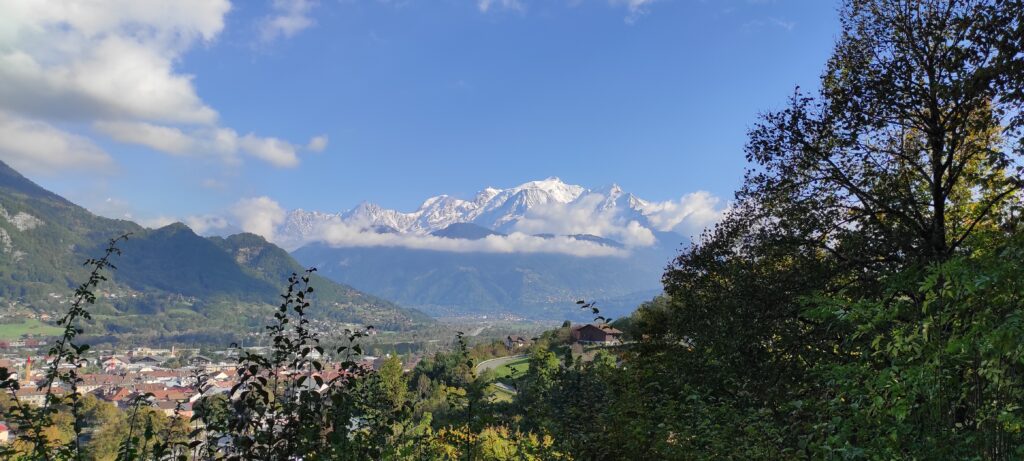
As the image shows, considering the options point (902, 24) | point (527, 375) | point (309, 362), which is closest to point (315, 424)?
point (309, 362)

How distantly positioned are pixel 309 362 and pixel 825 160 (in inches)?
532

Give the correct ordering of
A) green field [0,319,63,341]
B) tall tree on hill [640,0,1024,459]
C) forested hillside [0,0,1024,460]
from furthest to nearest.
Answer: green field [0,319,63,341] → tall tree on hill [640,0,1024,459] → forested hillside [0,0,1024,460]

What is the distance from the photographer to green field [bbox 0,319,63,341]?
168750 millimetres

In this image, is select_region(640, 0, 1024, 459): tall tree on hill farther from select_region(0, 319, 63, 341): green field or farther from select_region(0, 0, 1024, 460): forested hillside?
select_region(0, 319, 63, 341): green field

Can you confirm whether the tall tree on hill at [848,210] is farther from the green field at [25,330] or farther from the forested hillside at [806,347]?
the green field at [25,330]

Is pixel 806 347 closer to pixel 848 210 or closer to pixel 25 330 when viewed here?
pixel 848 210

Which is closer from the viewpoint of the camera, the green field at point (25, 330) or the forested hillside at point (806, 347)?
the forested hillside at point (806, 347)

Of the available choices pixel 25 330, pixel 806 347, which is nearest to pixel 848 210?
pixel 806 347

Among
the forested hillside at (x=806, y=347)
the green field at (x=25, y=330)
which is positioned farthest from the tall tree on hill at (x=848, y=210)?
the green field at (x=25, y=330)

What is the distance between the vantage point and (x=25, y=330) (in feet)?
588

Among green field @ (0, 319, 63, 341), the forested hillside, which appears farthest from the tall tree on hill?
green field @ (0, 319, 63, 341)

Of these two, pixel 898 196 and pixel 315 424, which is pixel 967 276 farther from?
pixel 898 196

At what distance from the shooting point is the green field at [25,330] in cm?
16875

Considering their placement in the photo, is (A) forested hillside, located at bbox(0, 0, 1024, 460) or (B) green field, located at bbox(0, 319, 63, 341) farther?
(B) green field, located at bbox(0, 319, 63, 341)
